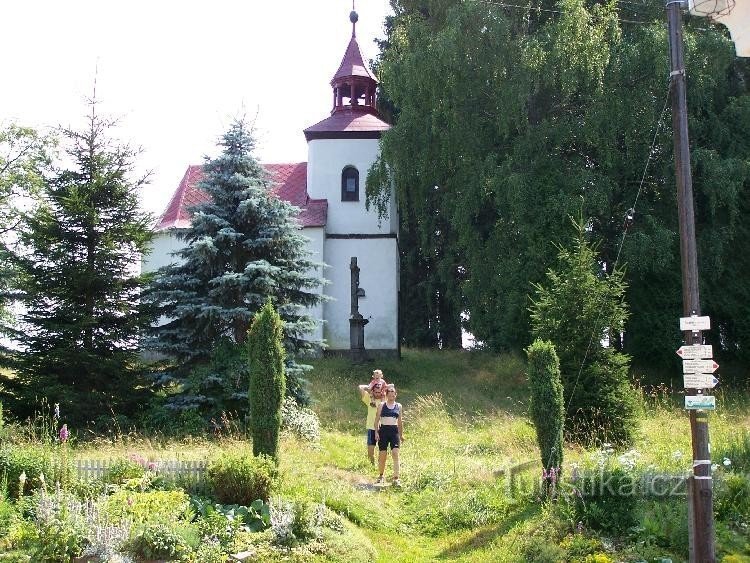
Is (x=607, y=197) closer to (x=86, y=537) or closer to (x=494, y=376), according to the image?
(x=494, y=376)

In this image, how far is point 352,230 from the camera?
27578mm

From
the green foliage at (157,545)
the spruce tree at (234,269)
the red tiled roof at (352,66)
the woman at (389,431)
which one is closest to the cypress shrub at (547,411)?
the woman at (389,431)

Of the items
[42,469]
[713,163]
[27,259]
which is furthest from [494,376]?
[42,469]

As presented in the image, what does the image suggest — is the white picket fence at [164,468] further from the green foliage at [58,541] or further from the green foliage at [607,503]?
the green foliage at [607,503]

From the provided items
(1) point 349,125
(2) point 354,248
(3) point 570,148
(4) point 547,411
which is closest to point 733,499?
(4) point 547,411

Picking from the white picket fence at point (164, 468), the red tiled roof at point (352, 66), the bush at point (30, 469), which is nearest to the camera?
the bush at point (30, 469)

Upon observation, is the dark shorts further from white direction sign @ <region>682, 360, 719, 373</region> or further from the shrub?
white direction sign @ <region>682, 360, 719, 373</region>

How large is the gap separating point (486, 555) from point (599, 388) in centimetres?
514

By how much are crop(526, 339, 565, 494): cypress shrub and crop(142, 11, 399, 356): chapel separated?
1630 cm

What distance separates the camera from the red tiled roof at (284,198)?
26.9 metres

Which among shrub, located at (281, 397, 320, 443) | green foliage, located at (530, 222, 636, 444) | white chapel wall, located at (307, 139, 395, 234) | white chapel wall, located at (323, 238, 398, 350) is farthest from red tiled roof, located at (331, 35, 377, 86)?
shrub, located at (281, 397, 320, 443)

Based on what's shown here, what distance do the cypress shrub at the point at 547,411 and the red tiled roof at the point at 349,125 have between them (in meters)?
18.5

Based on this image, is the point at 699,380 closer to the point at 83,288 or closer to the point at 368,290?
the point at 83,288

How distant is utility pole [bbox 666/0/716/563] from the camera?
745 cm
